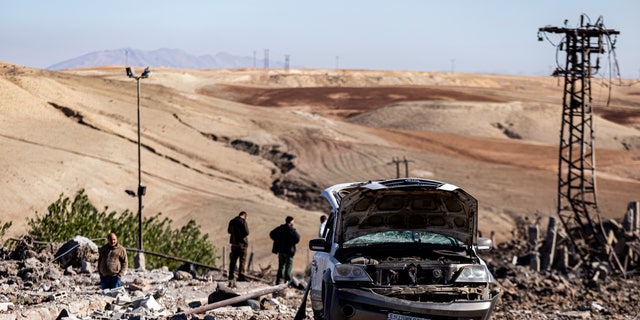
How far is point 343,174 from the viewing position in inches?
2233

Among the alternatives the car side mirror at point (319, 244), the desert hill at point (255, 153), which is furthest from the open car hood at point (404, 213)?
the desert hill at point (255, 153)

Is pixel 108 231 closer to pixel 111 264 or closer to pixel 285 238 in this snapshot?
pixel 285 238

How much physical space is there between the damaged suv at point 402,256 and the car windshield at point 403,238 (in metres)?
0.01

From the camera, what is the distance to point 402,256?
449 inches

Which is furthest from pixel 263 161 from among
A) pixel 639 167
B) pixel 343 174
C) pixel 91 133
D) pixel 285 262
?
pixel 285 262


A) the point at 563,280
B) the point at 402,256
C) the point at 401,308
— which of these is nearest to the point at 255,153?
the point at 563,280

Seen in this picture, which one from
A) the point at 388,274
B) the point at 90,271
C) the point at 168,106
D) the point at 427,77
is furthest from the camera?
the point at 427,77

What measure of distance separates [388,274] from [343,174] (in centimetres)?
4580

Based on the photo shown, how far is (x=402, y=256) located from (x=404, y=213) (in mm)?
673

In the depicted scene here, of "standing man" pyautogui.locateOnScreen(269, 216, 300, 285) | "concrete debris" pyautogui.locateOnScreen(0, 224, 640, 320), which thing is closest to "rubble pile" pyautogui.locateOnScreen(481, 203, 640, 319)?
"concrete debris" pyautogui.locateOnScreen(0, 224, 640, 320)

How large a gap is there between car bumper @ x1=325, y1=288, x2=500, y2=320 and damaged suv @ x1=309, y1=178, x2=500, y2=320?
1 cm

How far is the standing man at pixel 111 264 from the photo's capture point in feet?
51.7

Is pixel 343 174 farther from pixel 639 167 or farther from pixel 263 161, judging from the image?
pixel 639 167

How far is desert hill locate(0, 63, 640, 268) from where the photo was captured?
45.7 metres
